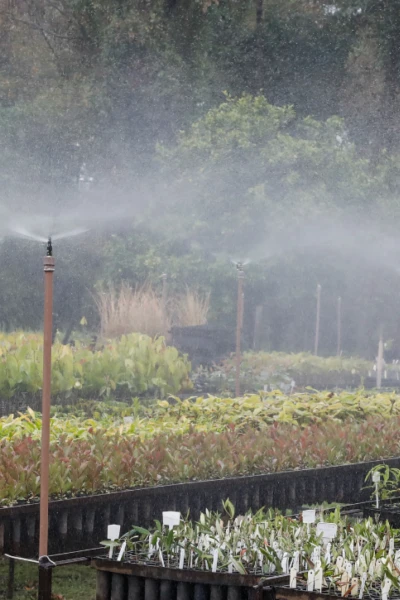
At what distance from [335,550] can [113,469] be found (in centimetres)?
145

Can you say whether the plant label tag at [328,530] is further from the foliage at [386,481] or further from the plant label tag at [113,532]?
the foliage at [386,481]

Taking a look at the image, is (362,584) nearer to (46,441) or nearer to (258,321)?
(46,441)

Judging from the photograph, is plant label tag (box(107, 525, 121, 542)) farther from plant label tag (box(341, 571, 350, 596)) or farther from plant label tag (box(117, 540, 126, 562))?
plant label tag (box(341, 571, 350, 596))

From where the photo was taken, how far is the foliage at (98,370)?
8.48m

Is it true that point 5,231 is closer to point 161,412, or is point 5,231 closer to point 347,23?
point 347,23

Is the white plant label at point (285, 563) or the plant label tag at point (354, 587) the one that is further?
the white plant label at point (285, 563)

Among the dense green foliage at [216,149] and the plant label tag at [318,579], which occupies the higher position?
the dense green foliage at [216,149]

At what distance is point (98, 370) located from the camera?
9055 millimetres

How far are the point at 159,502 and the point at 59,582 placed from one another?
595 mm

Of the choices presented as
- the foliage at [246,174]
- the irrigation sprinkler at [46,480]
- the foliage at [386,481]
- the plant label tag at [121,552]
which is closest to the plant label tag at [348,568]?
the plant label tag at [121,552]

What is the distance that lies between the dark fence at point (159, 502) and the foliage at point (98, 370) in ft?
11.5

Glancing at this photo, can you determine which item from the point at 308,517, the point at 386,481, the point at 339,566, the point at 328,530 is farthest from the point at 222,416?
the point at 339,566

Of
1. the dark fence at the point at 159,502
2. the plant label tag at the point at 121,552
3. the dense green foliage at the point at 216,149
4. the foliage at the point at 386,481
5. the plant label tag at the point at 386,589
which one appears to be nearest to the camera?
the plant label tag at the point at 386,589

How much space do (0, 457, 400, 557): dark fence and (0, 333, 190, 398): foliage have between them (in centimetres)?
352
